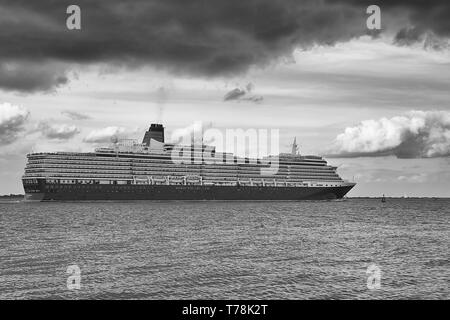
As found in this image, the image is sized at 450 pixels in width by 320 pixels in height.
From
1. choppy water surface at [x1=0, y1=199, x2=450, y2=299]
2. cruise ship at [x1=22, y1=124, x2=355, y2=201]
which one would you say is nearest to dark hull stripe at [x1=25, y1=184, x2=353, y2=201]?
cruise ship at [x1=22, y1=124, x2=355, y2=201]

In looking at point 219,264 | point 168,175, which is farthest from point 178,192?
point 219,264

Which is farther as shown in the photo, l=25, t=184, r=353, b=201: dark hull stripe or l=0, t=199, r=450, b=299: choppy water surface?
l=25, t=184, r=353, b=201: dark hull stripe

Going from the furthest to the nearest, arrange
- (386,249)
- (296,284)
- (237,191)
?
(237,191) < (386,249) < (296,284)

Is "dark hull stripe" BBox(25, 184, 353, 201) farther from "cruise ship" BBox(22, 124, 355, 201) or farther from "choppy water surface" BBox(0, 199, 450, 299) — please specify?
"choppy water surface" BBox(0, 199, 450, 299)

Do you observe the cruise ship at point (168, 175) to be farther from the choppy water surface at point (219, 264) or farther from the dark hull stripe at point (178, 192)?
the choppy water surface at point (219, 264)

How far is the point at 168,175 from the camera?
129375mm

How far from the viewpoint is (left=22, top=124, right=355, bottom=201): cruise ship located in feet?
385

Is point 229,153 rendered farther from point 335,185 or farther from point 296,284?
point 296,284

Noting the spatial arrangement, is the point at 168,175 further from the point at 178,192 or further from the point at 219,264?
the point at 219,264

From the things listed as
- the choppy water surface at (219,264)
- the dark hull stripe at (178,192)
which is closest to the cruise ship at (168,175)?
the dark hull stripe at (178,192)

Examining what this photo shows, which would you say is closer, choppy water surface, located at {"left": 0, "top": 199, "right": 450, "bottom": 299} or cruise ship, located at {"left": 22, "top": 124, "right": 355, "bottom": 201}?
choppy water surface, located at {"left": 0, "top": 199, "right": 450, "bottom": 299}

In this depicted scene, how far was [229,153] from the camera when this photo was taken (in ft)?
467

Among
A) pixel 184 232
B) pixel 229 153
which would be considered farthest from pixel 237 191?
pixel 184 232
